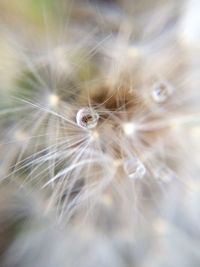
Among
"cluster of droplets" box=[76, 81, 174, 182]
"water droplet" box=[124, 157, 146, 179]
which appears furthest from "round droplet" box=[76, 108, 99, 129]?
"water droplet" box=[124, 157, 146, 179]

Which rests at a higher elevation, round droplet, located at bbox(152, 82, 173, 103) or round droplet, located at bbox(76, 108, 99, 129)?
round droplet, located at bbox(76, 108, 99, 129)

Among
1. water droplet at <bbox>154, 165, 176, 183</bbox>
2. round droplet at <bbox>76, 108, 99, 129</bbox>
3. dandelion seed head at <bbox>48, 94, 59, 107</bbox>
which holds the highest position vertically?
dandelion seed head at <bbox>48, 94, 59, 107</bbox>

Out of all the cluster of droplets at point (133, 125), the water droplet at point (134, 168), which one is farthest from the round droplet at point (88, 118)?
the water droplet at point (134, 168)

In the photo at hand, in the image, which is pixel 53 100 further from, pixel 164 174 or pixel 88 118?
pixel 164 174

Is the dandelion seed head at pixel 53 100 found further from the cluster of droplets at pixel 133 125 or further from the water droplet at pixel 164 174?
the water droplet at pixel 164 174

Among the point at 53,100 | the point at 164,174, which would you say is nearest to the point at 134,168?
the point at 164,174

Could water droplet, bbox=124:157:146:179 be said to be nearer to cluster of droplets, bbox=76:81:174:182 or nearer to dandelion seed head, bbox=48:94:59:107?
cluster of droplets, bbox=76:81:174:182
